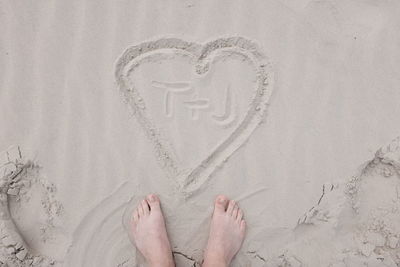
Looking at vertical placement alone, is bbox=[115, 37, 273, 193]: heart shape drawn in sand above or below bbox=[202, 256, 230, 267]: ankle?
above

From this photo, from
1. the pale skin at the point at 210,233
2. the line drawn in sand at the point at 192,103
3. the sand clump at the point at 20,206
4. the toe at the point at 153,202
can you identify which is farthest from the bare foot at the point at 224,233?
the sand clump at the point at 20,206

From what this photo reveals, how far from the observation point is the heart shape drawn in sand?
2135 millimetres

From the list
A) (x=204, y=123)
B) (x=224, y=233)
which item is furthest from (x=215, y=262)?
(x=204, y=123)

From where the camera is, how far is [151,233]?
207 centimetres

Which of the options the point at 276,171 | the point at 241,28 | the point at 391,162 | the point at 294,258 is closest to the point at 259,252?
the point at 294,258

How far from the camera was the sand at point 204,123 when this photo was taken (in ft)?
6.90

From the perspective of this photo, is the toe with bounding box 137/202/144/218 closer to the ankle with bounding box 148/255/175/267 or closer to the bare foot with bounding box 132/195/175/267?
the bare foot with bounding box 132/195/175/267

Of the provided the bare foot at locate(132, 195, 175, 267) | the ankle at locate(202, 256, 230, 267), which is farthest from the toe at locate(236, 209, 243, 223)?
the bare foot at locate(132, 195, 175, 267)

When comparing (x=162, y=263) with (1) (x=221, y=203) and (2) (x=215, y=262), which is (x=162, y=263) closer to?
(2) (x=215, y=262)

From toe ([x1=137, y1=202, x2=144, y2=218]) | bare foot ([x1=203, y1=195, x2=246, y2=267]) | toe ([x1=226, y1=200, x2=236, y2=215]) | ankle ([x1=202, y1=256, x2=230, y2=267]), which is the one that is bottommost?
ankle ([x1=202, y1=256, x2=230, y2=267])

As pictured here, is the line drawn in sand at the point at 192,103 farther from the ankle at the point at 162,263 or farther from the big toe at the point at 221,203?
the ankle at the point at 162,263

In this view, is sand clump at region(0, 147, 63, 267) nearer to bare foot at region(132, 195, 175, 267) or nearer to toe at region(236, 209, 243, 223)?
bare foot at region(132, 195, 175, 267)

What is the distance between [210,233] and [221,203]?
168mm

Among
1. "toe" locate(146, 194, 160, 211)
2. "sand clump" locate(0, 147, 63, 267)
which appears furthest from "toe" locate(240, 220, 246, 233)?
"sand clump" locate(0, 147, 63, 267)
